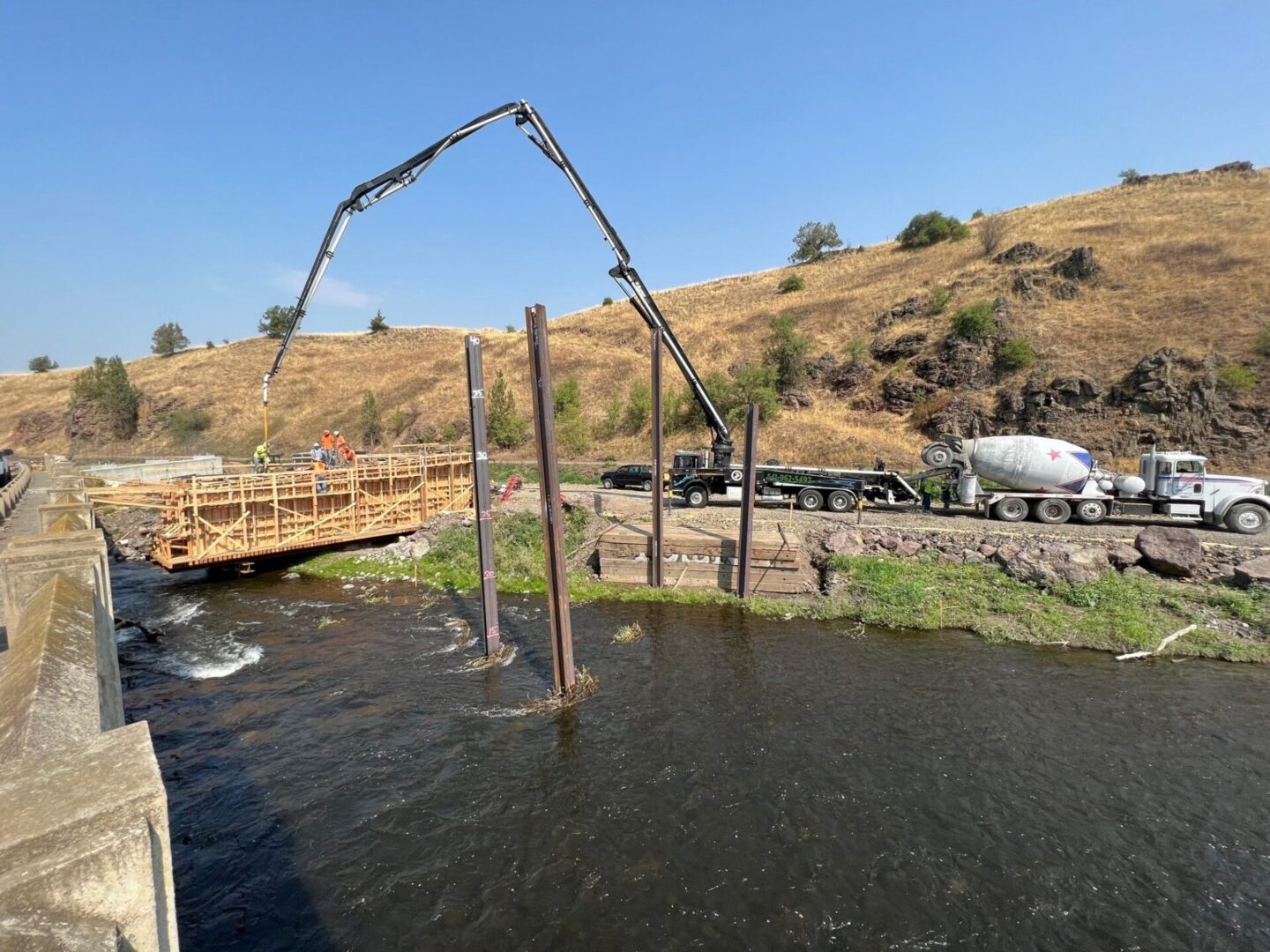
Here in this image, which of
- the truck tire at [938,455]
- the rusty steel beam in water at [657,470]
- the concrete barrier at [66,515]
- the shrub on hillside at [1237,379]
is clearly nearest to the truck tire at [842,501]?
the truck tire at [938,455]

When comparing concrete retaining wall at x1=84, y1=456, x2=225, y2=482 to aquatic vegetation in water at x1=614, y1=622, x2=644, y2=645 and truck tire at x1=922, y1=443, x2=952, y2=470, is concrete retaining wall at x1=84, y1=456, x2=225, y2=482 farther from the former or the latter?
truck tire at x1=922, y1=443, x2=952, y2=470

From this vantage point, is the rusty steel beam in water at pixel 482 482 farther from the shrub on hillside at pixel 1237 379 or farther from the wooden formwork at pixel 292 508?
the shrub on hillside at pixel 1237 379

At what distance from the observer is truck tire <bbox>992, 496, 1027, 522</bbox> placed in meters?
19.5

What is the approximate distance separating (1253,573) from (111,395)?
276 feet

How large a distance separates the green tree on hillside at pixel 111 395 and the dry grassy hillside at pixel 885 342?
7.37 ft

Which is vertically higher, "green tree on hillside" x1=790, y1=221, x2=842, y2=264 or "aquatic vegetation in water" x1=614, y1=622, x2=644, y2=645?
"green tree on hillside" x1=790, y1=221, x2=842, y2=264

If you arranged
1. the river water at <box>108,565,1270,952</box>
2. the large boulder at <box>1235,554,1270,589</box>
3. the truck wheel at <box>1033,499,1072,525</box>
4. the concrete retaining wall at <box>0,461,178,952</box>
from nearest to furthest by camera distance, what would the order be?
the concrete retaining wall at <box>0,461,178,952</box>, the river water at <box>108,565,1270,952</box>, the large boulder at <box>1235,554,1270,589</box>, the truck wheel at <box>1033,499,1072,525</box>

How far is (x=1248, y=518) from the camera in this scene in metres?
17.2

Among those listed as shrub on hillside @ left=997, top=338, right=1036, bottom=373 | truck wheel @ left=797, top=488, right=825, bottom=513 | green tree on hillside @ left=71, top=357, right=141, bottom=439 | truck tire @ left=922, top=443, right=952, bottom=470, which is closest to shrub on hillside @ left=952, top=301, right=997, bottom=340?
shrub on hillside @ left=997, top=338, right=1036, bottom=373

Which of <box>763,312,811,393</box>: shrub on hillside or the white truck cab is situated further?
<box>763,312,811,393</box>: shrub on hillside

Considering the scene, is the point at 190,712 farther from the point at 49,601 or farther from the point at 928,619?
A: the point at 928,619

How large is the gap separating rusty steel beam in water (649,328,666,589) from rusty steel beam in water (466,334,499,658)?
4.93 metres

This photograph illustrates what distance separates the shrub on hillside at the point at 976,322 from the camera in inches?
1596

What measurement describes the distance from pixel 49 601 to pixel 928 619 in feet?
49.6
